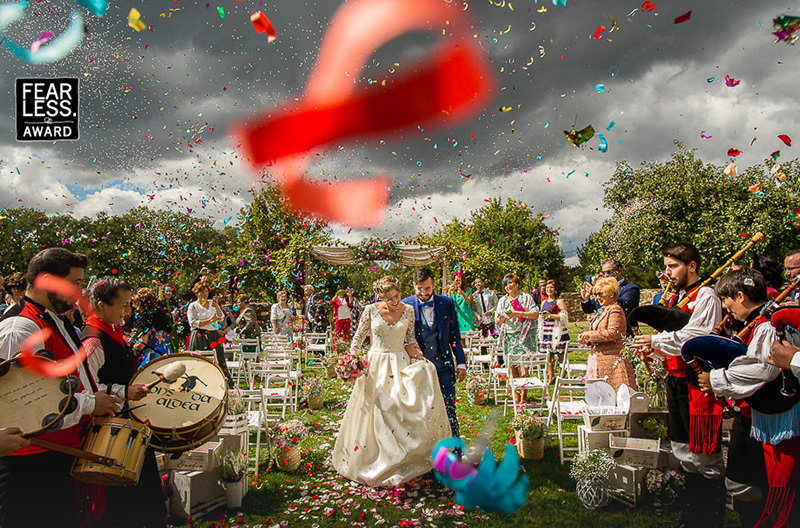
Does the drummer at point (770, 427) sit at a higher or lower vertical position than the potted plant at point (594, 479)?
higher

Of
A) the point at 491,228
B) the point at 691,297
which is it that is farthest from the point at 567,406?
the point at 491,228

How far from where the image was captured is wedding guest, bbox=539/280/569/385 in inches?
316

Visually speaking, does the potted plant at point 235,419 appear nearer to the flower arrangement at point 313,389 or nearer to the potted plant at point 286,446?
the potted plant at point 286,446

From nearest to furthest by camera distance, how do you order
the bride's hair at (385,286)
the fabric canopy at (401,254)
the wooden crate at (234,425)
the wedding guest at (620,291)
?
the wooden crate at (234,425)
the bride's hair at (385,286)
the wedding guest at (620,291)
the fabric canopy at (401,254)

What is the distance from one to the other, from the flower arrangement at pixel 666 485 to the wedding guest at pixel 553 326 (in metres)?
4.02

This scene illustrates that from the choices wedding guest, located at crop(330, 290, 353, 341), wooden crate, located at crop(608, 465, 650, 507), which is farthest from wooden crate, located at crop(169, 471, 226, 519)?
wedding guest, located at crop(330, 290, 353, 341)

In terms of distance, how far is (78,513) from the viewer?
2561 mm

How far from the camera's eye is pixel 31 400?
2.23 m

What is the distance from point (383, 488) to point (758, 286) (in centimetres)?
358

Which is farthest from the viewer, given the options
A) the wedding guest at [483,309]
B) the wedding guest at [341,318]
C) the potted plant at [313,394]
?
the wedding guest at [341,318]

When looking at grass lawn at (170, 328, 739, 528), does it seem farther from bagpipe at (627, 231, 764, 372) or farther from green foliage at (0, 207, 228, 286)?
green foliage at (0, 207, 228, 286)

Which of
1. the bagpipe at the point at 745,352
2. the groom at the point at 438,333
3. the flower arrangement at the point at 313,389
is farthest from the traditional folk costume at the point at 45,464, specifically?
the flower arrangement at the point at 313,389

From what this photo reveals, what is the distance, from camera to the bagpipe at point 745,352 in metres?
2.39

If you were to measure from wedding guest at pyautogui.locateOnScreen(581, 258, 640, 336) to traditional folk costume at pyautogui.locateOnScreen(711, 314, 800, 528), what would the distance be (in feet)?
6.18
